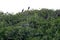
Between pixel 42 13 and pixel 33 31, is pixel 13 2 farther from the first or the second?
pixel 33 31

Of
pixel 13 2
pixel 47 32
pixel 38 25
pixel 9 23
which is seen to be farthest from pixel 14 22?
pixel 13 2

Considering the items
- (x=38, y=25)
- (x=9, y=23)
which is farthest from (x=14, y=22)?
(x=38, y=25)

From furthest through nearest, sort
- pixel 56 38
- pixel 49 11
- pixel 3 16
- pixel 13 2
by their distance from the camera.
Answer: pixel 13 2 < pixel 49 11 < pixel 3 16 < pixel 56 38

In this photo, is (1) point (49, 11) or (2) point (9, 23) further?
(1) point (49, 11)

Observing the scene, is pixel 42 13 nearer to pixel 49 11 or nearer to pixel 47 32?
pixel 49 11

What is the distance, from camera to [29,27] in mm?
10539

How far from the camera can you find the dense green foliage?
10211 millimetres

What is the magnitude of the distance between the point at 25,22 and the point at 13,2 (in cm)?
543

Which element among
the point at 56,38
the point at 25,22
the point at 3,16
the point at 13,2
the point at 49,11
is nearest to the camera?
the point at 56,38

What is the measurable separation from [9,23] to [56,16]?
214cm

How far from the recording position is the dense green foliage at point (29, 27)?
10211 millimetres

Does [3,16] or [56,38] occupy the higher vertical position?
[3,16]

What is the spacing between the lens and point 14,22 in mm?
11633

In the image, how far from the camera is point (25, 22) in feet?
36.2
